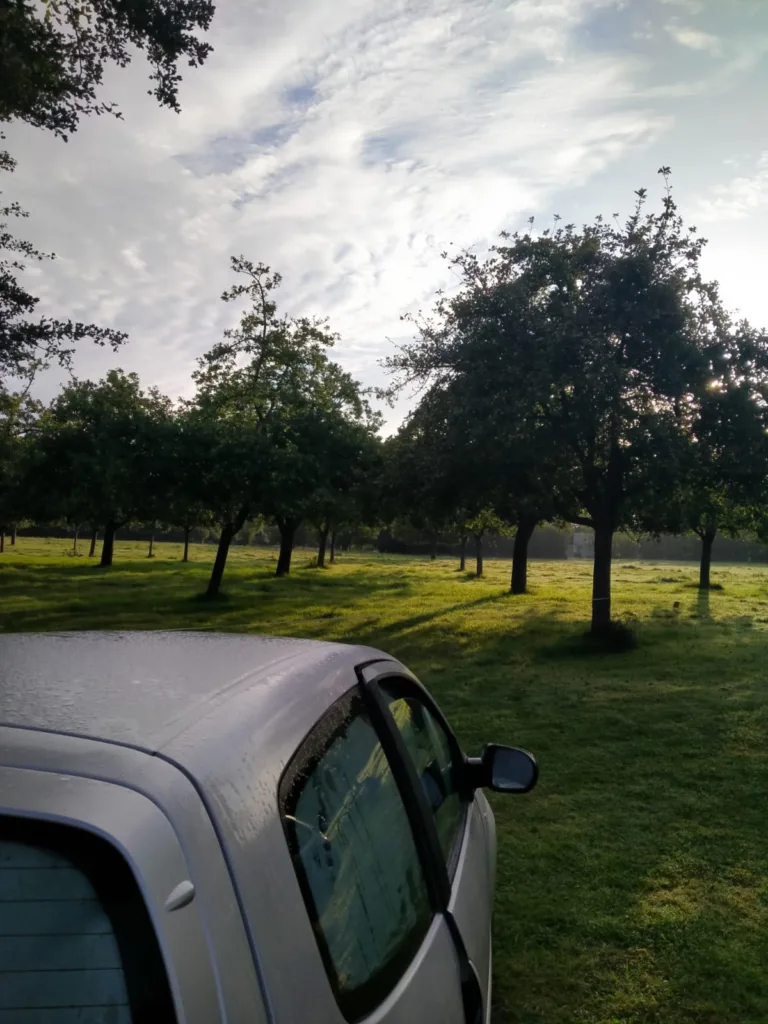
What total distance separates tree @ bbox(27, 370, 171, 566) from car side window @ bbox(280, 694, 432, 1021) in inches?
757

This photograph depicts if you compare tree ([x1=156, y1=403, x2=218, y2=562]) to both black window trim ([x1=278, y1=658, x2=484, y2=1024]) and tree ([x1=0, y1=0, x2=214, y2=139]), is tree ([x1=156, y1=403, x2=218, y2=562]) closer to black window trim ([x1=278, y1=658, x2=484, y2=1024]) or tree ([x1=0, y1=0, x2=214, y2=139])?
tree ([x1=0, y1=0, x2=214, y2=139])

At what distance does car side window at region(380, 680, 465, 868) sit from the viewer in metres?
2.60

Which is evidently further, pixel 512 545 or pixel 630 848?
pixel 512 545

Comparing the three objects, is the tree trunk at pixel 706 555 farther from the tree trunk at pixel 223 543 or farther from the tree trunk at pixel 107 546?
the tree trunk at pixel 107 546

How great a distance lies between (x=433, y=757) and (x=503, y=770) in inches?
16.2

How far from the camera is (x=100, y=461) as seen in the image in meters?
20.8

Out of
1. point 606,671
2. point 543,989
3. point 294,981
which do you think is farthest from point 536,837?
point 606,671

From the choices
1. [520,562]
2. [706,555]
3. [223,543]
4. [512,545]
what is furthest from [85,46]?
[512,545]

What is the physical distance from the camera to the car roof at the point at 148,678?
60.7 inches

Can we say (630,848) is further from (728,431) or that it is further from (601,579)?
(601,579)

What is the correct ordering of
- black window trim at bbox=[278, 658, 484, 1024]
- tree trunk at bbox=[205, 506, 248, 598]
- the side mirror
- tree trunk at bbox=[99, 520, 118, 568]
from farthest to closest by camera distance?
tree trunk at bbox=[99, 520, 118, 568] → tree trunk at bbox=[205, 506, 248, 598] → the side mirror → black window trim at bbox=[278, 658, 484, 1024]

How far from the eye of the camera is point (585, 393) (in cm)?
1435

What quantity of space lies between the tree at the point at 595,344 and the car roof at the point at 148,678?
40.8ft

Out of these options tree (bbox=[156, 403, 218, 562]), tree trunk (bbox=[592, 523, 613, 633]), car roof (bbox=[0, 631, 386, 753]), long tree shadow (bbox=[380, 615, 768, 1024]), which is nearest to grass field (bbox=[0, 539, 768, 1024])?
long tree shadow (bbox=[380, 615, 768, 1024])
